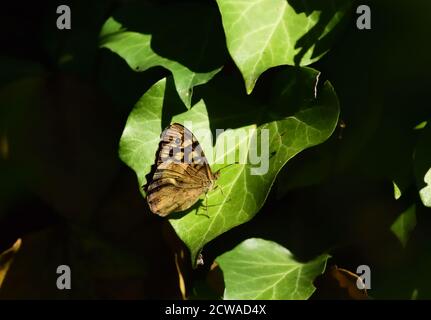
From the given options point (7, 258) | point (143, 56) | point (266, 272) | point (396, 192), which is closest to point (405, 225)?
point (396, 192)

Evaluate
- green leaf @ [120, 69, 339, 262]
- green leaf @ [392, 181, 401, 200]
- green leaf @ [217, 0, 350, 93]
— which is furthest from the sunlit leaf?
green leaf @ [392, 181, 401, 200]

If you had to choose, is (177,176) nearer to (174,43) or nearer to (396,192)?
(174,43)

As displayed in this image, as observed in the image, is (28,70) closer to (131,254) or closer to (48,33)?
(48,33)

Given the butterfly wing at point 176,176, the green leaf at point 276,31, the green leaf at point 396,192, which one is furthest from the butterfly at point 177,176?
the green leaf at point 396,192

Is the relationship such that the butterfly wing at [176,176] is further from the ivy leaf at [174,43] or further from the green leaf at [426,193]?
the green leaf at [426,193]

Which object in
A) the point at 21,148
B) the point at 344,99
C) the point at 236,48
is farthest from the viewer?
the point at 21,148

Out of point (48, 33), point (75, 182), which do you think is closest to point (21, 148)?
point (75, 182)
